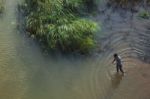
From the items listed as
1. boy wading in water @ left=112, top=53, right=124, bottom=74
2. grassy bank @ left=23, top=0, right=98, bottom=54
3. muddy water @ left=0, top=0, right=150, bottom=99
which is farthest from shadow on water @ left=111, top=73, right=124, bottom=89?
grassy bank @ left=23, top=0, right=98, bottom=54

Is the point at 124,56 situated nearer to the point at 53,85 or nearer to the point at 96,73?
the point at 96,73

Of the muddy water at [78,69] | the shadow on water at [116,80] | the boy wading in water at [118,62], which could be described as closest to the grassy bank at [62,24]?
the muddy water at [78,69]

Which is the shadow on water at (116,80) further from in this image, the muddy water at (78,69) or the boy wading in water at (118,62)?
the boy wading in water at (118,62)

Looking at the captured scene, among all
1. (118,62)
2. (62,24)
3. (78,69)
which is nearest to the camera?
(118,62)

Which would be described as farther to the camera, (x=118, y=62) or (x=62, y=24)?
(x=62, y=24)

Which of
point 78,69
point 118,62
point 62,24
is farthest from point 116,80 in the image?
point 62,24

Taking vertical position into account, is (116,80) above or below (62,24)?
below

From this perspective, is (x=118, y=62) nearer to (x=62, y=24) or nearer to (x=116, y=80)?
(x=116, y=80)

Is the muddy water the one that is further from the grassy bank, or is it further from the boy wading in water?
the grassy bank
